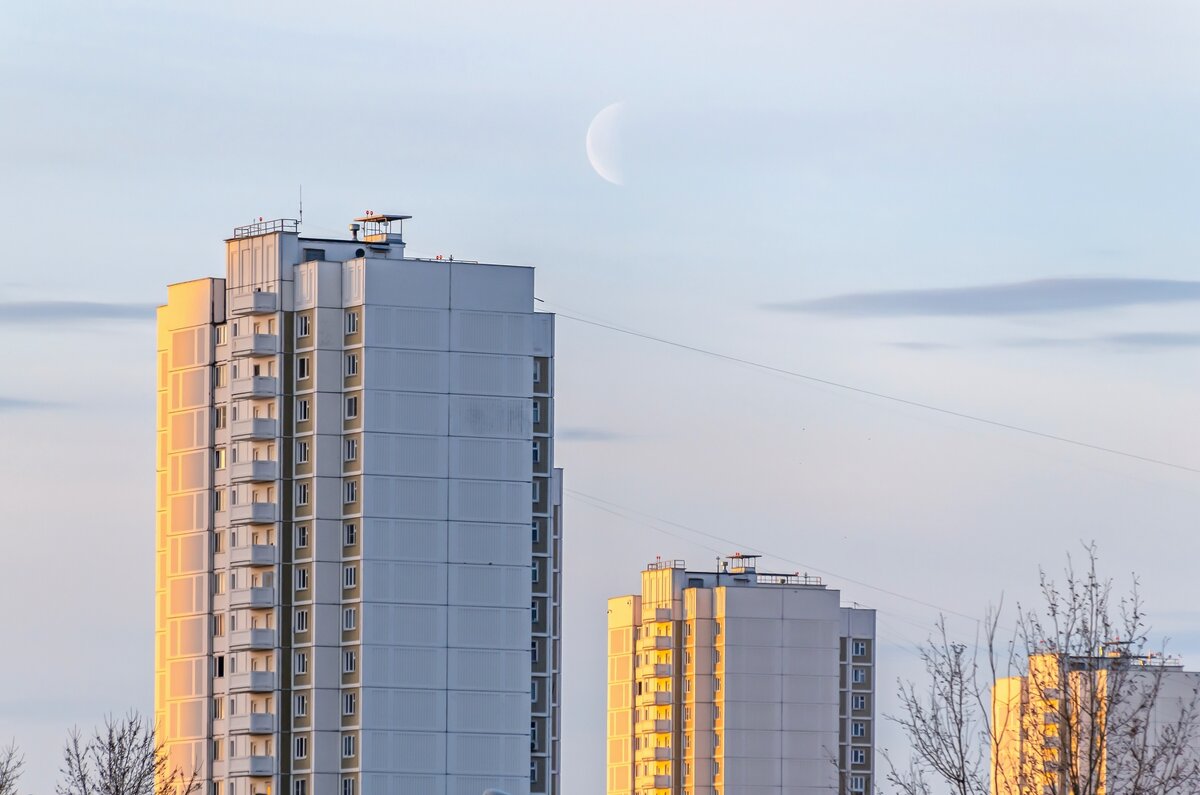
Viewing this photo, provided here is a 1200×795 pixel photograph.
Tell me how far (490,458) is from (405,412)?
417cm

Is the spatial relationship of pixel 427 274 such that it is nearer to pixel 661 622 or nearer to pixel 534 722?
pixel 534 722

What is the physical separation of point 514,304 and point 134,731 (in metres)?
34.7

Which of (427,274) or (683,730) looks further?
(683,730)

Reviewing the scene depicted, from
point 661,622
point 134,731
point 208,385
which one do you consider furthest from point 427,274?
point 661,622

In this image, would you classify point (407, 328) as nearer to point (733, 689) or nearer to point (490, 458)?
point (490, 458)

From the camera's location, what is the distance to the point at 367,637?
4478 inches

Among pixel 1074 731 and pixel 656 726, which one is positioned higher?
pixel 1074 731

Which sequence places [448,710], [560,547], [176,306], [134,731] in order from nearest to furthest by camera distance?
[134,731]
[448,710]
[176,306]
[560,547]

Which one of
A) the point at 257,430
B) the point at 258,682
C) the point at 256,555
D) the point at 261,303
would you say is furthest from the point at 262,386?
the point at 258,682

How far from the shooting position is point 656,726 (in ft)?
545

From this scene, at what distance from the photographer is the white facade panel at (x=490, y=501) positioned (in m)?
114

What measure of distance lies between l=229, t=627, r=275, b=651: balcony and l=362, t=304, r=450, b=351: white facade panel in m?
13.5

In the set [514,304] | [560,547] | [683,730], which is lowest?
[683,730]

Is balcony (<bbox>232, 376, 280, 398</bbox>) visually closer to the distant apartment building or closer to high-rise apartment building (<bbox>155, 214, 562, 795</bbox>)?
high-rise apartment building (<bbox>155, 214, 562, 795</bbox>)
